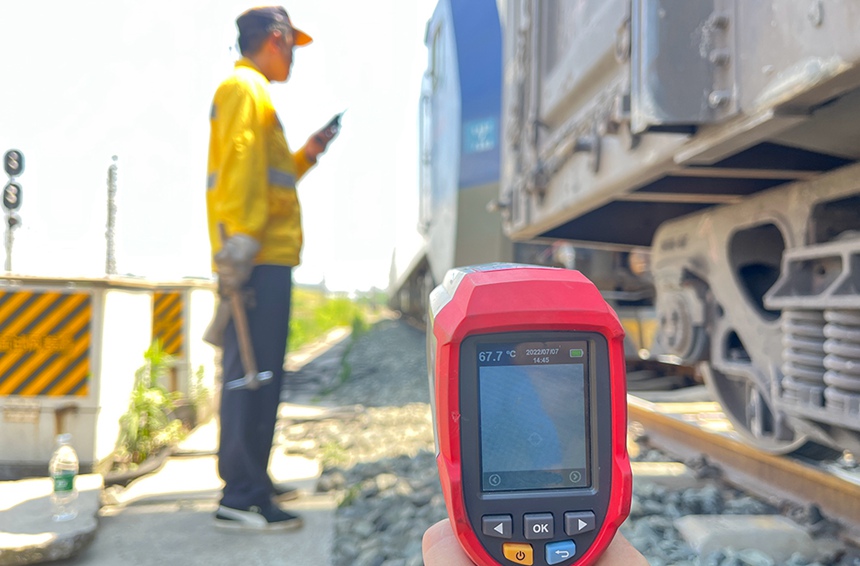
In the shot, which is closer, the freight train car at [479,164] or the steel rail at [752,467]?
the steel rail at [752,467]

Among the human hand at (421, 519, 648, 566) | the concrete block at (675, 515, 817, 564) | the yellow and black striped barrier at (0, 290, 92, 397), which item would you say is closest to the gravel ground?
the concrete block at (675, 515, 817, 564)

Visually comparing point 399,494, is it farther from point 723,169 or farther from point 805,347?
point 723,169

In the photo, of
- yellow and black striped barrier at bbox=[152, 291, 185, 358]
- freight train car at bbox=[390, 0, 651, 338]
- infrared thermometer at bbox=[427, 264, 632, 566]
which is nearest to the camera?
infrared thermometer at bbox=[427, 264, 632, 566]

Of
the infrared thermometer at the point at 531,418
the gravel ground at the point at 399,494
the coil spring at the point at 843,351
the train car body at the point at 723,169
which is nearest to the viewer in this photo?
the infrared thermometer at the point at 531,418

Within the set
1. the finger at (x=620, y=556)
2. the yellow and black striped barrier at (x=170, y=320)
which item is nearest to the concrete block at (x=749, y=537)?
the finger at (x=620, y=556)

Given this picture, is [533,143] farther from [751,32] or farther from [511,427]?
[511,427]

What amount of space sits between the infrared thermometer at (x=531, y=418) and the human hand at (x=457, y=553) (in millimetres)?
43

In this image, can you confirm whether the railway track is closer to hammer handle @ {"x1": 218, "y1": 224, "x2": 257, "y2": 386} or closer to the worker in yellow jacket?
the worker in yellow jacket

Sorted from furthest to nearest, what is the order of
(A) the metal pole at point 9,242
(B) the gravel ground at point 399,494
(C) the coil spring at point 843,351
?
(A) the metal pole at point 9,242 < (B) the gravel ground at point 399,494 < (C) the coil spring at point 843,351

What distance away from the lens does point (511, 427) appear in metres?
0.93

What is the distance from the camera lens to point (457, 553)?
956 millimetres

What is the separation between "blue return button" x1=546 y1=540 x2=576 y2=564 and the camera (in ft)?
2.99

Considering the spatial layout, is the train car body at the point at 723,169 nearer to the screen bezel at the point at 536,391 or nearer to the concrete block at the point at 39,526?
the screen bezel at the point at 536,391

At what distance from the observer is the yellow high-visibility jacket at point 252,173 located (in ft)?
8.38
